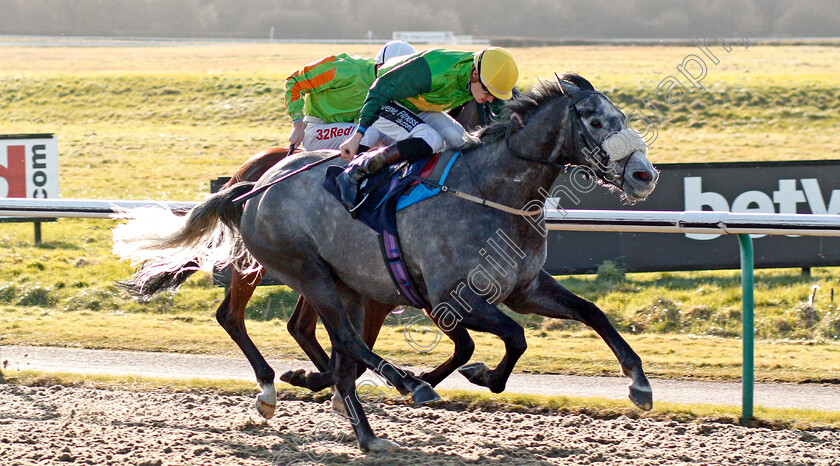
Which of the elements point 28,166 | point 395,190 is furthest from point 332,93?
point 28,166

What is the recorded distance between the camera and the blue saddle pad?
4.04 meters

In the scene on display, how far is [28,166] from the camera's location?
11.0 m

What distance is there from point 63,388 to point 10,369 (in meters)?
0.75

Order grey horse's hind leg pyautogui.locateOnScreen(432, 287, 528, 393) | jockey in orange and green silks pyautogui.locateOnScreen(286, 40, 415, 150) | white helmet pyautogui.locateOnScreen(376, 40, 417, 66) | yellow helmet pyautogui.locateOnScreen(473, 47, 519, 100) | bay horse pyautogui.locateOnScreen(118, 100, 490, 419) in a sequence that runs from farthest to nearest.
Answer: jockey in orange and green silks pyautogui.locateOnScreen(286, 40, 415, 150), white helmet pyautogui.locateOnScreen(376, 40, 417, 66), bay horse pyautogui.locateOnScreen(118, 100, 490, 419), yellow helmet pyautogui.locateOnScreen(473, 47, 519, 100), grey horse's hind leg pyautogui.locateOnScreen(432, 287, 528, 393)

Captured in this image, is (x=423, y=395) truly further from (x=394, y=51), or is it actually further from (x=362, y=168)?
(x=394, y=51)

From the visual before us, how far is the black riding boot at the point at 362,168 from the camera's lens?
13.4 ft

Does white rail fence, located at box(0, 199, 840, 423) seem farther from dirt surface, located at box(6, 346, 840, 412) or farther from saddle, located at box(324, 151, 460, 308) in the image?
saddle, located at box(324, 151, 460, 308)

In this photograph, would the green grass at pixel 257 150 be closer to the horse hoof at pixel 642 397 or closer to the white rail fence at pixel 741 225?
the white rail fence at pixel 741 225

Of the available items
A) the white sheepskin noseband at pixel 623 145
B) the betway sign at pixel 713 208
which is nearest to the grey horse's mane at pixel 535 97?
the white sheepskin noseband at pixel 623 145

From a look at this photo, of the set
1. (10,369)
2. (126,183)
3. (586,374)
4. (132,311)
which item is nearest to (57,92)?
(126,183)

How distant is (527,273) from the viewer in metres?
3.90

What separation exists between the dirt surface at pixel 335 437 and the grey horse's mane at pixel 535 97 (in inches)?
54.2

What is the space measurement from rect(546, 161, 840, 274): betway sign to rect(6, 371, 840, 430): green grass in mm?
3082

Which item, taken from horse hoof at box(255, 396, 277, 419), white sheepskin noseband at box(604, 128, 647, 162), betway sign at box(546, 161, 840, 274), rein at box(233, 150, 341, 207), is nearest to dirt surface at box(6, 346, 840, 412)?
horse hoof at box(255, 396, 277, 419)
